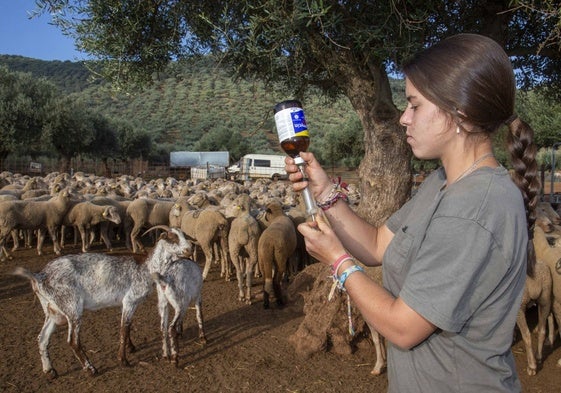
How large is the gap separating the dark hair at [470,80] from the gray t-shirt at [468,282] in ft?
0.67

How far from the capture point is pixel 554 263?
6.08m

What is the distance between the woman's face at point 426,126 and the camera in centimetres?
166

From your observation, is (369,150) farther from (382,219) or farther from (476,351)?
(476,351)

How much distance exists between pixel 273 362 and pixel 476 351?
14.7 ft

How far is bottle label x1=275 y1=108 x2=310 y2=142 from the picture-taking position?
2.17 m

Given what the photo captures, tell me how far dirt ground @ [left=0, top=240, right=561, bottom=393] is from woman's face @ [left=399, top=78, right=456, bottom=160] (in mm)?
3972

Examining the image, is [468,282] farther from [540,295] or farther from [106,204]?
[106,204]

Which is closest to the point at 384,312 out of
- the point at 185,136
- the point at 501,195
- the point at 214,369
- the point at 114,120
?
the point at 501,195

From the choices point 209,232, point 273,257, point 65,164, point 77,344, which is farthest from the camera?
point 65,164

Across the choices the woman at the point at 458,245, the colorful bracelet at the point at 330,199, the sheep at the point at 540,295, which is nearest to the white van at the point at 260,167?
the sheep at the point at 540,295

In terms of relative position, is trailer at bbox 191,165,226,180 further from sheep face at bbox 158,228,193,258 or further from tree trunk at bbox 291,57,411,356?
sheep face at bbox 158,228,193,258

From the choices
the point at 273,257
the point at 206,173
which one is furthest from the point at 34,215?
the point at 206,173

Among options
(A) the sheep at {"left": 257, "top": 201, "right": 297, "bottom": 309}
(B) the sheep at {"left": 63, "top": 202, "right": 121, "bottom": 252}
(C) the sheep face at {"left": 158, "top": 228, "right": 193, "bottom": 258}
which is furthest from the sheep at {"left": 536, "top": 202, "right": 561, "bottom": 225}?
(B) the sheep at {"left": 63, "top": 202, "right": 121, "bottom": 252}

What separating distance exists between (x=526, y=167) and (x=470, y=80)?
477 millimetres
